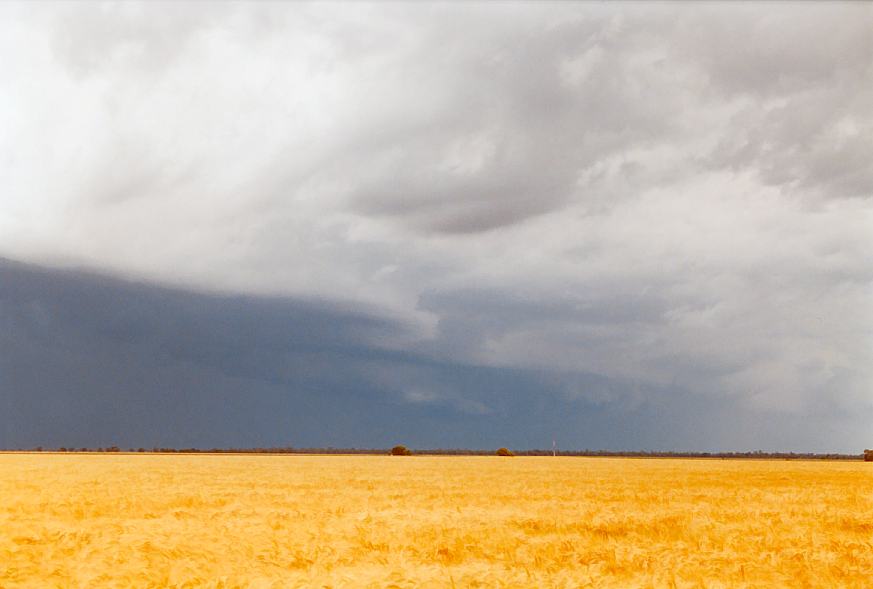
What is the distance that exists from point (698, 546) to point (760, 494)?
17.4 metres

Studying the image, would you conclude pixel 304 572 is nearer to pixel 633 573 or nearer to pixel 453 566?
pixel 453 566

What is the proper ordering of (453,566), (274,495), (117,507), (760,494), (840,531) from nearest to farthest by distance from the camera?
(453,566), (840,531), (117,507), (274,495), (760,494)

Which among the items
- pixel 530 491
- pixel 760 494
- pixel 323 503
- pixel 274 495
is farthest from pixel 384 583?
pixel 760 494

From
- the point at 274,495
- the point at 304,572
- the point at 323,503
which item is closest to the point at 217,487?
the point at 274,495

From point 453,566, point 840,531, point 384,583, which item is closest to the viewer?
point 384,583

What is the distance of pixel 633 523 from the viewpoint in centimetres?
1845

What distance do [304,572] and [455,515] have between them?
26.9 ft

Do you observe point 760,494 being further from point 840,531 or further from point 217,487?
point 217,487

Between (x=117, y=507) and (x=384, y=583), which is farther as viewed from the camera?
(x=117, y=507)

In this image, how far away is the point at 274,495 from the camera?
86.4ft

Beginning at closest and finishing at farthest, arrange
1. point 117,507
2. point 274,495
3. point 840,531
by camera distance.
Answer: point 840,531 < point 117,507 < point 274,495

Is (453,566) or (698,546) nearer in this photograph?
(453,566)

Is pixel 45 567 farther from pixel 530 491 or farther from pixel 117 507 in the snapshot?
pixel 530 491

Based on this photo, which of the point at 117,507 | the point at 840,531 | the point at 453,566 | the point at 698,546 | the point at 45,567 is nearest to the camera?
the point at 45,567
